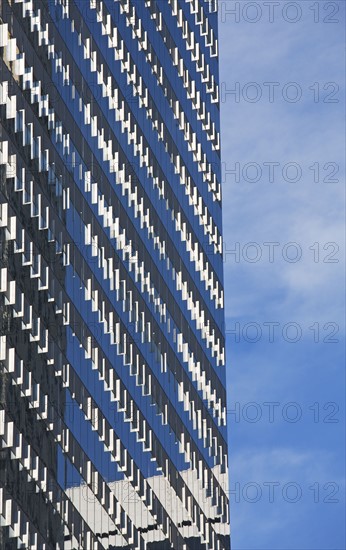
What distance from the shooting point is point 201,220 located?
139375 mm

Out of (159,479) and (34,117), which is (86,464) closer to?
(159,479)

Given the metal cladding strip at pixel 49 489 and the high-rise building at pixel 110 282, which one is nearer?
the metal cladding strip at pixel 49 489

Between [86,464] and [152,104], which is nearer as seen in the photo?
[86,464]

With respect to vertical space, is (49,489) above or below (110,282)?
below

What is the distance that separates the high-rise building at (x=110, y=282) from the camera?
100750 mm

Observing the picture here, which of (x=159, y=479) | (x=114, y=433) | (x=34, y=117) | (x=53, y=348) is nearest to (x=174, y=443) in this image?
(x=159, y=479)

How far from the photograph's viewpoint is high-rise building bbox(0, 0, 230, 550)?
10075cm

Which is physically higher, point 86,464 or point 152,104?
point 152,104

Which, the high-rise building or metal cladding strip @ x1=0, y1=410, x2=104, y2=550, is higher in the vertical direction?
the high-rise building

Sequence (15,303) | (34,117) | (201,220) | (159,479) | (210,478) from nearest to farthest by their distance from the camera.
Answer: (15,303) < (34,117) < (159,479) < (210,478) < (201,220)

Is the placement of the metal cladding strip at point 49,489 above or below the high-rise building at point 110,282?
below

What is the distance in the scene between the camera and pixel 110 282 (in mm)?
115125

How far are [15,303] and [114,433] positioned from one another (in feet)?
51.1

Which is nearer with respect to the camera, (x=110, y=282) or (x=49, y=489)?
(x=49, y=489)
